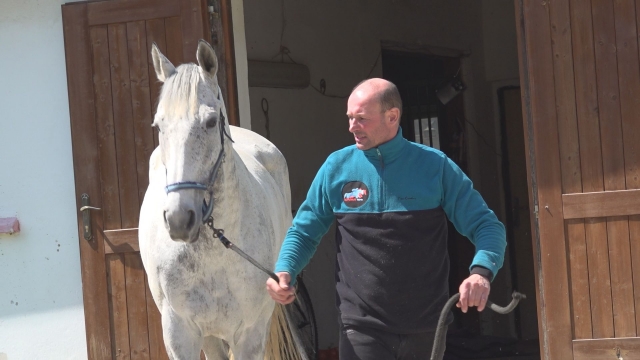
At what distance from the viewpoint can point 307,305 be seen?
19.9 feet

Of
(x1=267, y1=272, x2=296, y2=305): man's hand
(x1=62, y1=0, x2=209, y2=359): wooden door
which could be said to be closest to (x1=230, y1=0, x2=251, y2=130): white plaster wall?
(x1=62, y1=0, x2=209, y2=359): wooden door

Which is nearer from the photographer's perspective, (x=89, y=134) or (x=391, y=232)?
(x=391, y=232)

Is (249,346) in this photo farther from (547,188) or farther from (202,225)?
(547,188)

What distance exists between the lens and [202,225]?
3.20 meters

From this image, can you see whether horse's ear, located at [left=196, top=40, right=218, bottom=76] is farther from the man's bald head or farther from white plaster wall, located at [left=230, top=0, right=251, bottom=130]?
white plaster wall, located at [left=230, top=0, right=251, bottom=130]

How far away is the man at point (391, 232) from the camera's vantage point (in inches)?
111

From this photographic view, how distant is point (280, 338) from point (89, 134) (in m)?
1.69

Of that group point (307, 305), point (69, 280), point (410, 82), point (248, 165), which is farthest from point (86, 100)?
point (410, 82)

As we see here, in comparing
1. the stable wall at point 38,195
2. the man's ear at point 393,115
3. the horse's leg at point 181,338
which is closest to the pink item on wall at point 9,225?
the stable wall at point 38,195

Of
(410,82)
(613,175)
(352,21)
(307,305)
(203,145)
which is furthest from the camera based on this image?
(410,82)

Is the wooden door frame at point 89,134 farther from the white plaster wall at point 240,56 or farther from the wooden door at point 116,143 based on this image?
the white plaster wall at point 240,56

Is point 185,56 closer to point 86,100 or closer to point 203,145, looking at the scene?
point 86,100

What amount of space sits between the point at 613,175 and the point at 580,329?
2.62ft

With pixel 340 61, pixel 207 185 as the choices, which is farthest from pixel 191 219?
pixel 340 61
